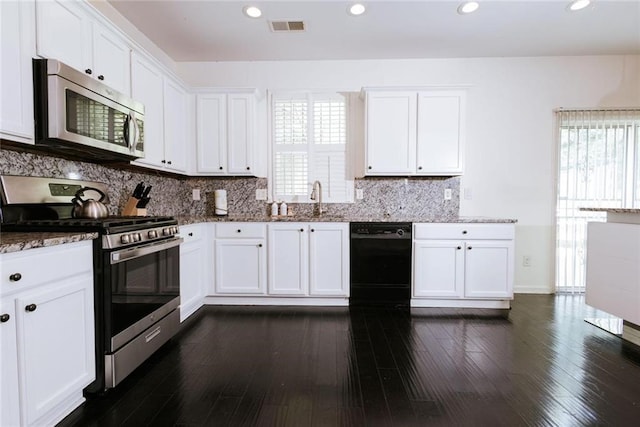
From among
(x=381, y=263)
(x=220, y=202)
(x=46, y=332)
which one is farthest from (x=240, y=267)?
→ (x=46, y=332)

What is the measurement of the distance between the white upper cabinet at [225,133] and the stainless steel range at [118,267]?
1.19m

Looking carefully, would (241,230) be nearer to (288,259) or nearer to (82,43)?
(288,259)

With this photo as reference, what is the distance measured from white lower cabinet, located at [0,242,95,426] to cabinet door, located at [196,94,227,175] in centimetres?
185

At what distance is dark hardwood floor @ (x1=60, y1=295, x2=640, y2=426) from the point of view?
4.87 ft

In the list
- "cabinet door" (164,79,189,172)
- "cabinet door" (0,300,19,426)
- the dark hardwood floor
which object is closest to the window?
"cabinet door" (164,79,189,172)

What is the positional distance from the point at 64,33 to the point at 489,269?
362 cm

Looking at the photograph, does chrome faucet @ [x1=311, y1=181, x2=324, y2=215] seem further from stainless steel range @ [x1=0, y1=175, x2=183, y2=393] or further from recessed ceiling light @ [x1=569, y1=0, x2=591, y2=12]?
recessed ceiling light @ [x1=569, y1=0, x2=591, y2=12]

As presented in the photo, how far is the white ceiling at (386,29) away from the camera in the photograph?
8.28ft

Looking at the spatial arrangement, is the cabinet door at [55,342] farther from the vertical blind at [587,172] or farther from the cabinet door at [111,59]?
the vertical blind at [587,172]

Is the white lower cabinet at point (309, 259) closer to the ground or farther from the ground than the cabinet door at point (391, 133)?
closer to the ground

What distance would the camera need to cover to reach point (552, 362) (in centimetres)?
197

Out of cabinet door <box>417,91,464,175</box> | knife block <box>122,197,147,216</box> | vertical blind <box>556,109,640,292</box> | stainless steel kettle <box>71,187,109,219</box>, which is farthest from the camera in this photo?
vertical blind <box>556,109,640,292</box>

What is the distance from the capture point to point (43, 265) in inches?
50.4

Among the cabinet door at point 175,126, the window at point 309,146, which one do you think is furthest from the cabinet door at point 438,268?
the cabinet door at point 175,126
